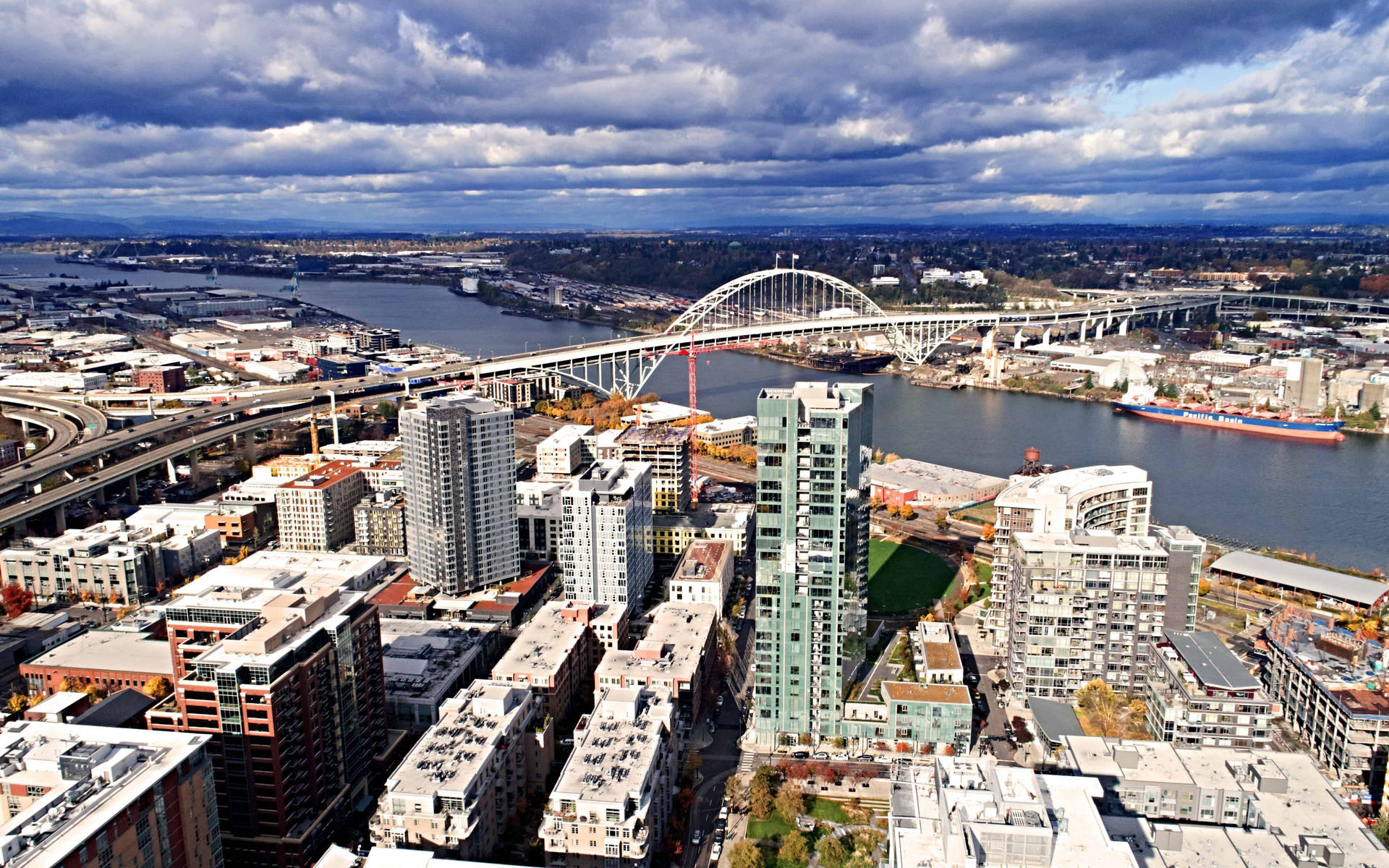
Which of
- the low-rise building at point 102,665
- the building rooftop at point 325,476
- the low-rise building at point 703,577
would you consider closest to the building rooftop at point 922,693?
the low-rise building at point 703,577

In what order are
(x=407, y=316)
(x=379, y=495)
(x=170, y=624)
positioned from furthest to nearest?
(x=407, y=316) → (x=379, y=495) → (x=170, y=624)

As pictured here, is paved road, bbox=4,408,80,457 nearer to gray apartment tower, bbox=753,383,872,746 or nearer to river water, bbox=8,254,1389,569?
river water, bbox=8,254,1389,569

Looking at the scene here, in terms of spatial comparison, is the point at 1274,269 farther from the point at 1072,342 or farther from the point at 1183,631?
the point at 1183,631

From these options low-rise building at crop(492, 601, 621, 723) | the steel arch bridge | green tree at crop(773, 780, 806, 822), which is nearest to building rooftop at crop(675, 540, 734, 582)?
low-rise building at crop(492, 601, 621, 723)

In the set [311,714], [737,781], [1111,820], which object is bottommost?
[737,781]

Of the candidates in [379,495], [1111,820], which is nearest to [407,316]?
[379,495]

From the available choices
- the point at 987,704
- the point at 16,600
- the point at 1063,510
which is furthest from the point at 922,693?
the point at 16,600
